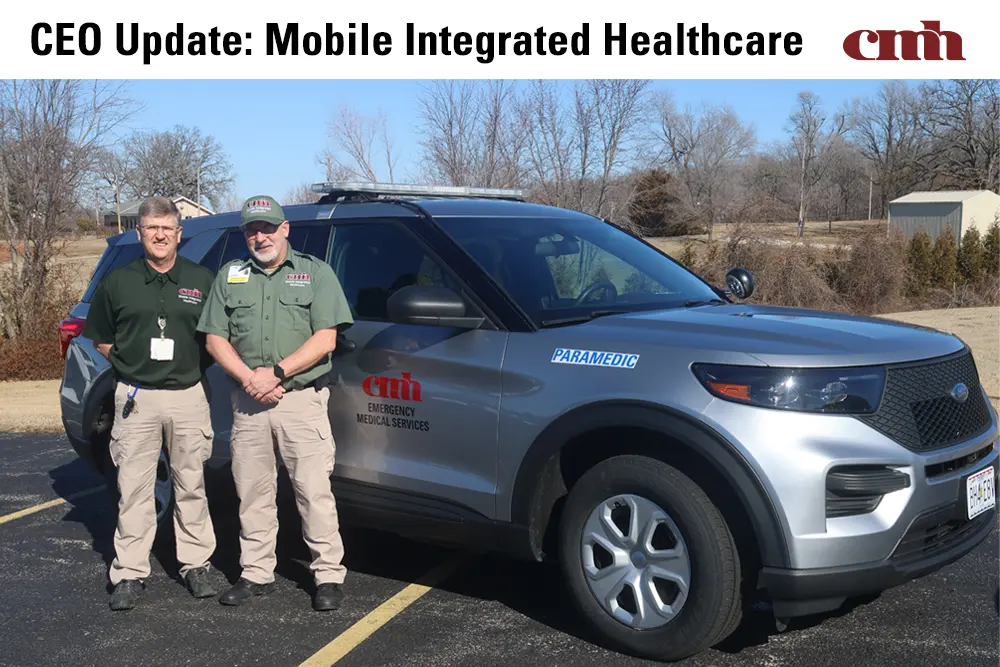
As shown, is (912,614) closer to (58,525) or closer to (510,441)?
(510,441)

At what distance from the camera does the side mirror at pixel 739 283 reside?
5.64 m

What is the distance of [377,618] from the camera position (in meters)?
4.61

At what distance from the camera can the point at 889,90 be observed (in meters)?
72.7

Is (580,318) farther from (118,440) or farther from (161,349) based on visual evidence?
(118,440)

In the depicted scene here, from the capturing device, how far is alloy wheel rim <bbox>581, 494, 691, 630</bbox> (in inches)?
152

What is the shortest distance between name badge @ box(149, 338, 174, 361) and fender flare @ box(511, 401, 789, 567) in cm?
185

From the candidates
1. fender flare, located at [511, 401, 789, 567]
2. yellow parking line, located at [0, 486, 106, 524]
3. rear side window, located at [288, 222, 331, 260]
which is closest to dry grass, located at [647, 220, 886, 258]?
yellow parking line, located at [0, 486, 106, 524]

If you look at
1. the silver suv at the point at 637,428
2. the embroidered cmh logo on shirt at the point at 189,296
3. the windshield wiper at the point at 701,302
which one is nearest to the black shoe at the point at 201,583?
the silver suv at the point at 637,428

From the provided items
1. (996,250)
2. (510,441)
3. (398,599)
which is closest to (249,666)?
(398,599)

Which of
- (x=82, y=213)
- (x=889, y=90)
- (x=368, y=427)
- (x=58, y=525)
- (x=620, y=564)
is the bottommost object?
(x=58, y=525)

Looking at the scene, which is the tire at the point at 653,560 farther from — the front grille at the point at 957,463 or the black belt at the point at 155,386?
the black belt at the point at 155,386

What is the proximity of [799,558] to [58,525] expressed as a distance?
4.97 meters

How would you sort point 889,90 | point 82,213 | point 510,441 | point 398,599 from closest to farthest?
point 510,441 → point 398,599 → point 82,213 → point 889,90

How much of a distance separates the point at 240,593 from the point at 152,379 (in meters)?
1.11
